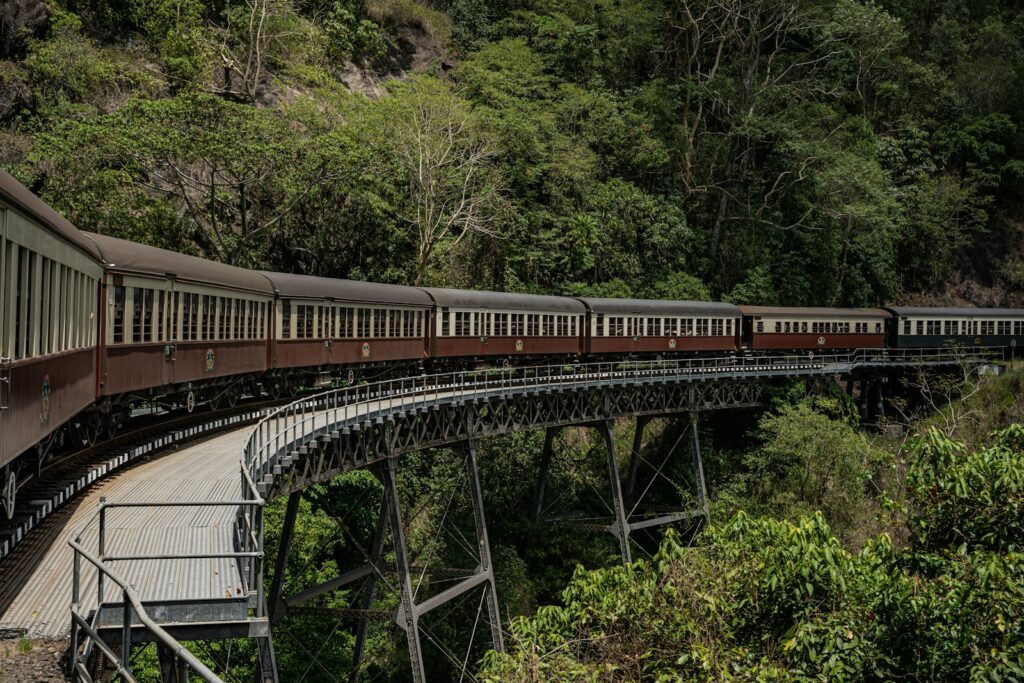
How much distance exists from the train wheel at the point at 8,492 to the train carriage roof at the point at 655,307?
2577 centimetres

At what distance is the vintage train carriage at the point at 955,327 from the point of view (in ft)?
149

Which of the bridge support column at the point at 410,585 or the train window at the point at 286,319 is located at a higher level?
the train window at the point at 286,319

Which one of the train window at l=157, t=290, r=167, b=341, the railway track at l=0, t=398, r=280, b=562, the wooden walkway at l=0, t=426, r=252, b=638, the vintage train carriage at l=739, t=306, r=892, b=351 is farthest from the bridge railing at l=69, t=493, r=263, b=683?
the vintage train carriage at l=739, t=306, r=892, b=351

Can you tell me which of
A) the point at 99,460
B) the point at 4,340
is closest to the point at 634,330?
the point at 99,460

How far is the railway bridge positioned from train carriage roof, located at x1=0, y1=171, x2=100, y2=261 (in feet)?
9.51

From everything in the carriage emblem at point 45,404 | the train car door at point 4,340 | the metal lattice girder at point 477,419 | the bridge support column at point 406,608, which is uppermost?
the train car door at point 4,340

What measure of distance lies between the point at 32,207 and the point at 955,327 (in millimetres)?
45074

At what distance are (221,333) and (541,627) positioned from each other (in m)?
8.94

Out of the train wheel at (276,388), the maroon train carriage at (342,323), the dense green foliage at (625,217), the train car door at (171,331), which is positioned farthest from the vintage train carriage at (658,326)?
the train car door at (171,331)

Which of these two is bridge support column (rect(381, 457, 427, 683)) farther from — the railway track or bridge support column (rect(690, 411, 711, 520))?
bridge support column (rect(690, 411, 711, 520))

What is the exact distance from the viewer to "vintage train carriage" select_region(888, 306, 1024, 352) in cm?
4556

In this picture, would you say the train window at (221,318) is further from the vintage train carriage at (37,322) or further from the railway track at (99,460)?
the vintage train carriage at (37,322)

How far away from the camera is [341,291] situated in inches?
1016

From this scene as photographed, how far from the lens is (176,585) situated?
834 cm
